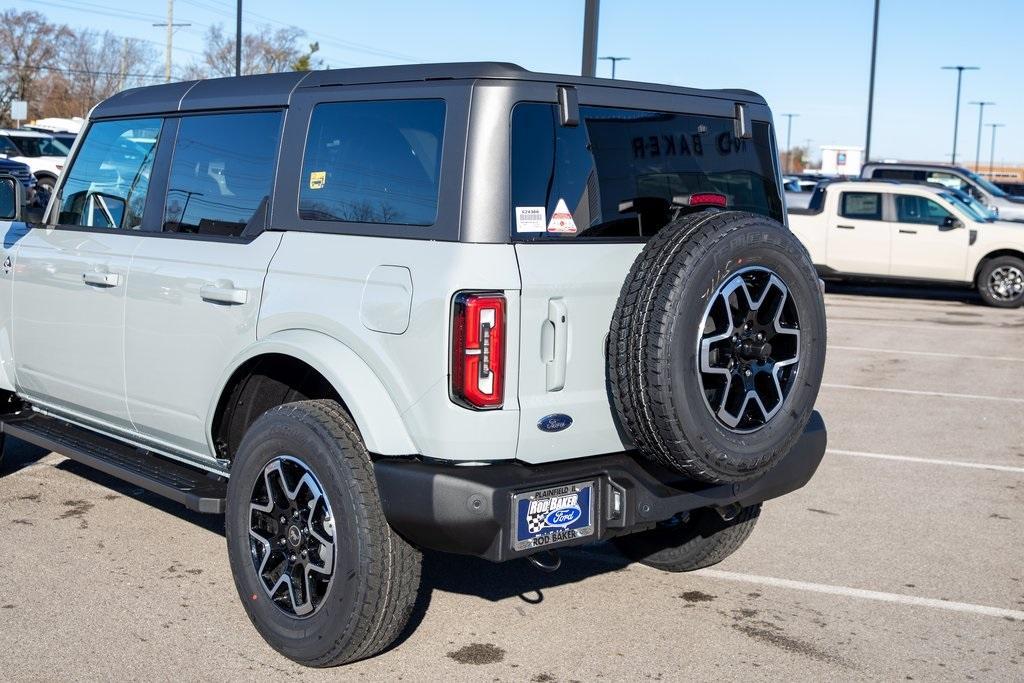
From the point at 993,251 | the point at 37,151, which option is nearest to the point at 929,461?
the point at 993,251

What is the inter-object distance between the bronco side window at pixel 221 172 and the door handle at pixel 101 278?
0.31 metres

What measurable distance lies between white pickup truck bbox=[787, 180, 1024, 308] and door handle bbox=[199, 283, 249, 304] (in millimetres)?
14534

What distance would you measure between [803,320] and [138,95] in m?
3.14

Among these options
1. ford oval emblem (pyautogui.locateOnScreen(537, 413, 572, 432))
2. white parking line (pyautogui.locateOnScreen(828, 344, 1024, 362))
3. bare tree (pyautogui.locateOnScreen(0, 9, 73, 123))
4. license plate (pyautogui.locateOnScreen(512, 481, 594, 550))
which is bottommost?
white parking line (pyautogui.locateOnScreen(828, 344, 1024, 362))

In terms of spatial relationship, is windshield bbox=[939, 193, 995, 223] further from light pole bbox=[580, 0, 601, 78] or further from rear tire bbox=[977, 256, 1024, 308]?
light pole bbox=[580, 0, 601, 78]

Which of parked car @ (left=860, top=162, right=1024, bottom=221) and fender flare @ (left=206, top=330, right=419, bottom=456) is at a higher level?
parked car @ (left=860, top=162, right=1024, bottom=221)

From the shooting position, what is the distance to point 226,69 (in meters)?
73.0

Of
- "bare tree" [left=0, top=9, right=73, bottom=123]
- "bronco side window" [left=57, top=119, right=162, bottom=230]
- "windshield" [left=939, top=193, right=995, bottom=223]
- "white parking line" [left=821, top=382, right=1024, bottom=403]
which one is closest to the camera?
"bronco side window" [left=57, top=119, right=162, bottom=230]

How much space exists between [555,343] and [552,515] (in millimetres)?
546

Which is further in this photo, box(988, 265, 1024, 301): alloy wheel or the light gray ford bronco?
box(988, 265, 1024, 301): alloy wheel

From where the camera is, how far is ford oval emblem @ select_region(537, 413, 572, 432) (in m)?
3.84

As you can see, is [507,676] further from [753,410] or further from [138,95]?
[138,95]

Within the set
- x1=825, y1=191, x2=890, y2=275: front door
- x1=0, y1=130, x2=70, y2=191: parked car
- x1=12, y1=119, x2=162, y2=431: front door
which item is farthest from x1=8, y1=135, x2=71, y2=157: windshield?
x1=12, y1=119, x2=162, y2=431: front door

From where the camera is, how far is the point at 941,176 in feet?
80.8
